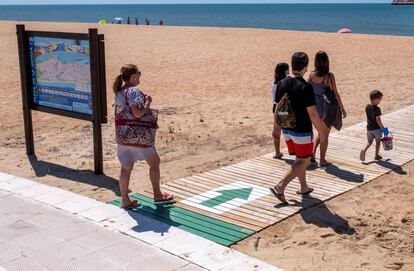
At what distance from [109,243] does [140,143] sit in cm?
113

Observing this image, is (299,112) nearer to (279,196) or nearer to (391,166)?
(279,196)

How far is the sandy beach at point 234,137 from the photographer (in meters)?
5.26

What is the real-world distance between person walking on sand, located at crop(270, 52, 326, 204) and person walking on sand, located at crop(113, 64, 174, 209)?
1.33 metres

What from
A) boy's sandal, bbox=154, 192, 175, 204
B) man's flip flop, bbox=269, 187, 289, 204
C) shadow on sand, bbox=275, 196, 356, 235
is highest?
man's flip flop, bbox=269, 187, 289, 204

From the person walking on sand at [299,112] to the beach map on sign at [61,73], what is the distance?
2.71 meters

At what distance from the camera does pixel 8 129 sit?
34.7 ft

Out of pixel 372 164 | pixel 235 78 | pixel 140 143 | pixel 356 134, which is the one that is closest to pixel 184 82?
pixel 235 78

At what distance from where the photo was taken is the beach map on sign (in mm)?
7455

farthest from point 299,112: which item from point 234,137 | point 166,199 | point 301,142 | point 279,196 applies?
point 234,137

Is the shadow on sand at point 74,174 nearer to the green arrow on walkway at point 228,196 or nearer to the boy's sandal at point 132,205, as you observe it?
the boy's sandal at point 132,205

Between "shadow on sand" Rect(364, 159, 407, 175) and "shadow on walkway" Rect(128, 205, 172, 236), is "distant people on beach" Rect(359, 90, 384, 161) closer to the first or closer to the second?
"shadow on sand" Rect(364, 159, 407, 175)

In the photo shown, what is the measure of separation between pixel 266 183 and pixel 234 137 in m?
2.86

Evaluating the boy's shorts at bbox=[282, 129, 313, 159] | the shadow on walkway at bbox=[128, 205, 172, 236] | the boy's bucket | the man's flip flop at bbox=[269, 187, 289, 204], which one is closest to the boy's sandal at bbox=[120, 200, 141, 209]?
the shadow on walkway at bbox=[128, 205, 172, 236]

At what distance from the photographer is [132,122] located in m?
5.81
